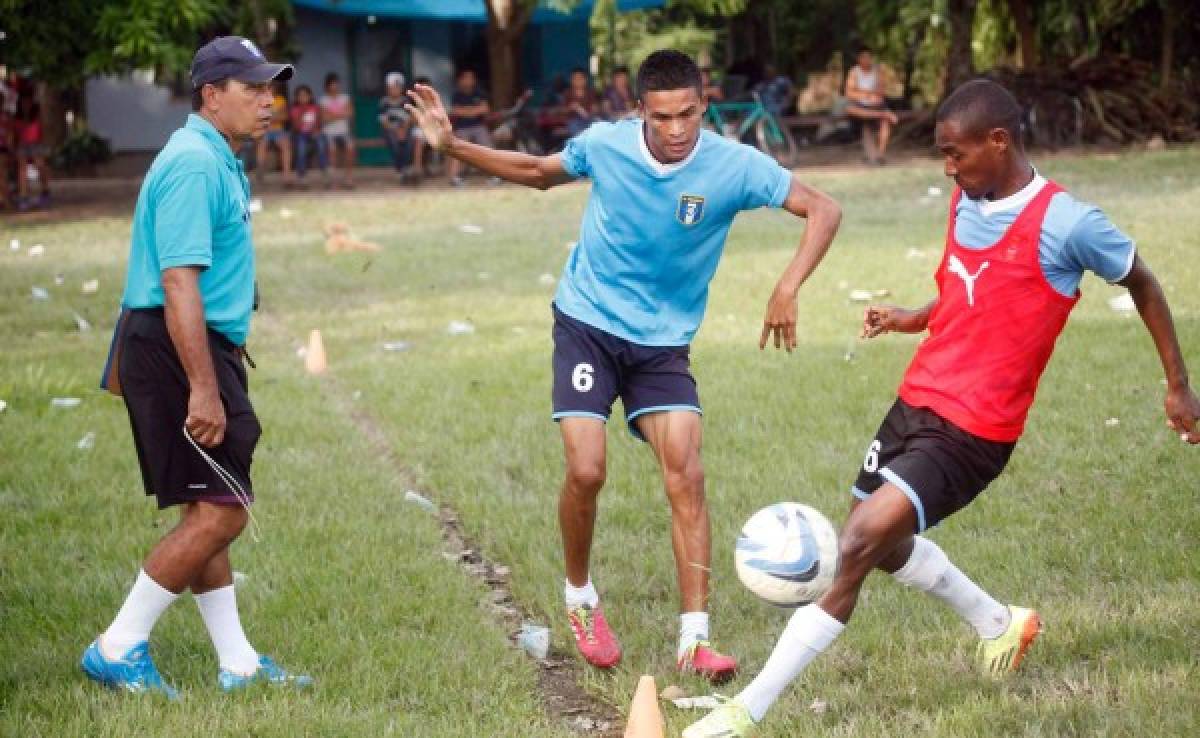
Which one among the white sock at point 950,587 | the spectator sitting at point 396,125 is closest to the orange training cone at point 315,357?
the white sock at point 950,587

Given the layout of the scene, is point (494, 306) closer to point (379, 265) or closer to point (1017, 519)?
point (379, 265)

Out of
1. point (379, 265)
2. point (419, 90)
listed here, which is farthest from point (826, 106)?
point (419, 90)

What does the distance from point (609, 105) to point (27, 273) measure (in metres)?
13.5

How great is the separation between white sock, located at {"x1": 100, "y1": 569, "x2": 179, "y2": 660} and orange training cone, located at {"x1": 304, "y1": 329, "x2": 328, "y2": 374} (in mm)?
5846

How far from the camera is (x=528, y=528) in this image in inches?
273

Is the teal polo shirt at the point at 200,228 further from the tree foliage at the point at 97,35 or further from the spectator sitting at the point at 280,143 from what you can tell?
the spectator sitting at the point at 280,143

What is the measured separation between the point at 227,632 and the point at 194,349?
958mm

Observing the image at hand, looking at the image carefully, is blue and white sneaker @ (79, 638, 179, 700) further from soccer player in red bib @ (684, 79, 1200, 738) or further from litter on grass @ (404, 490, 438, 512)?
litter on grass @ (404, 490, 438, 512)

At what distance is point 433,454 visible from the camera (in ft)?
27.5

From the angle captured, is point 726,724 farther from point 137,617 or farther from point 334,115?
point 334,115

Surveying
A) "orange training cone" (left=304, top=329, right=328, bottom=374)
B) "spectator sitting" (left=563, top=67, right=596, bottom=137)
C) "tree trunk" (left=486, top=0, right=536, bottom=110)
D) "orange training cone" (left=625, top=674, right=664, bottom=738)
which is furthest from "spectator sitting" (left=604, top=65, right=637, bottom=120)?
"orange training cone" (left=625, top=674, right=664, bottom=738)

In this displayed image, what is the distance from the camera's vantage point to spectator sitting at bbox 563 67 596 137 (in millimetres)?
27203

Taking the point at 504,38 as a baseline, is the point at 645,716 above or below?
below

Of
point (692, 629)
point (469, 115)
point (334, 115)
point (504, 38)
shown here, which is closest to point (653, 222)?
point (692, 629)
